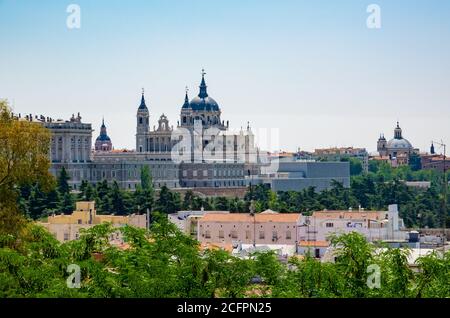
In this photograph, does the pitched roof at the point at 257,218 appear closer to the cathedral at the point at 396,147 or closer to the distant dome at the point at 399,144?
the cathedral at the point at 396,147

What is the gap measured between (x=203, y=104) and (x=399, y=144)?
50.3 feet

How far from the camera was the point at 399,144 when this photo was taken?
250ft

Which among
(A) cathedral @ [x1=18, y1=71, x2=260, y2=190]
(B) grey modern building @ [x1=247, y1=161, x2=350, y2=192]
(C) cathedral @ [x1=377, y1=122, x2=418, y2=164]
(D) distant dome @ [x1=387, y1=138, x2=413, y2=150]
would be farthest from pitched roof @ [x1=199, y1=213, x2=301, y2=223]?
(D) distant dome @ [x1=387, y1=138, x2=413, y2=150]

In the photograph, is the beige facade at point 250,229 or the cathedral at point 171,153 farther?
the cathedral at point 171,153

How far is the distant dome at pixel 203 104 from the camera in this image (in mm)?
65062

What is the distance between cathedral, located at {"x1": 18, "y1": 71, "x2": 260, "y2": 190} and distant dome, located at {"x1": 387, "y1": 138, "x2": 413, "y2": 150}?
13045 mm

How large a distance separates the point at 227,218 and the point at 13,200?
1853cm


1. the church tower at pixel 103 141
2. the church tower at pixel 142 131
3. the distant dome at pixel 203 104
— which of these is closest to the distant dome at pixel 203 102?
the distant dome at pixel 203 104

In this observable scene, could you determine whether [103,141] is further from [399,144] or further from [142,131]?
[399,144]

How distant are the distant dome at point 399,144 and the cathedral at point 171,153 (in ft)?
42.8

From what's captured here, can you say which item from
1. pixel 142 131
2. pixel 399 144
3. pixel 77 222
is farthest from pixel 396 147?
pixel 77 222

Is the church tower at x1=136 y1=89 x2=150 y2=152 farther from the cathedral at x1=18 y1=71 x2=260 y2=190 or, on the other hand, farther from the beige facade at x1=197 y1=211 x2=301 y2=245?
the beige facade at x1=197 y1=211 x2=301 y2=245

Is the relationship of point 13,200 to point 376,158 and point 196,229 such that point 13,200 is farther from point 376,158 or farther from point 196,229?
point 376,158
